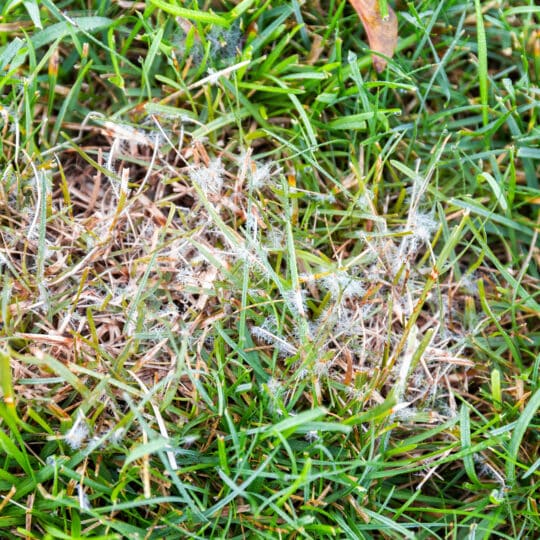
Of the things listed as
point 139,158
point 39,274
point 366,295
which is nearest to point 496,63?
point 366,295

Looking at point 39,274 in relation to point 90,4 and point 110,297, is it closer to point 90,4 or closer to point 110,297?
point 110,297

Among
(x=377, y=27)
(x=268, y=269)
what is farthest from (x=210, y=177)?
(x=377, y=27)

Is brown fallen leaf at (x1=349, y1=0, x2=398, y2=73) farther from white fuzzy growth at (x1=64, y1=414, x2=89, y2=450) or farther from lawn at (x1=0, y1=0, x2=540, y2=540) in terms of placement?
white fuzzy growth at (x1=64, y1=414, x2=89, y2=450)

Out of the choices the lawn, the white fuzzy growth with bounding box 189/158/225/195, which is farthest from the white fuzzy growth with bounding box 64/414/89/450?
the white fuzzy growth with bounding box 189/158/225/195

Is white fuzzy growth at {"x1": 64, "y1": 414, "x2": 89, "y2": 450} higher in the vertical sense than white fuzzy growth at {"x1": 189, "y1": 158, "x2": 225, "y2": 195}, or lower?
lower

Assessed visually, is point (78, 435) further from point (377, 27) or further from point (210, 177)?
point (377, 27)

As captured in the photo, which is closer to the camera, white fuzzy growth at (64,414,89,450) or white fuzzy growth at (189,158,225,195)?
white fuzzy growth at (64,414,89,450)
